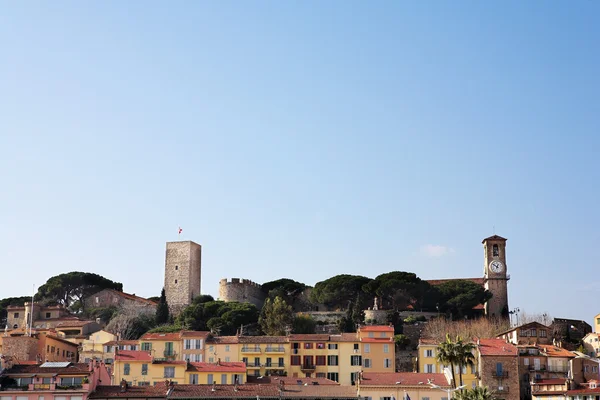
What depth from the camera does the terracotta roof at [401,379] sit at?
245 feet

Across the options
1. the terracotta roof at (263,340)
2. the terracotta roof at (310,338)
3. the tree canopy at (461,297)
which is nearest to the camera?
the terracotta roof at (310,338)

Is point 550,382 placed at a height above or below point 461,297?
below

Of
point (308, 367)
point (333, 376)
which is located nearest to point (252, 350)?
point (308, 367)

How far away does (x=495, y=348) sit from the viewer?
3177 inches

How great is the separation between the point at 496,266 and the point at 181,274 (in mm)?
39942

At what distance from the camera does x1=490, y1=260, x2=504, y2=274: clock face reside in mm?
124562

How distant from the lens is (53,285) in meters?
130

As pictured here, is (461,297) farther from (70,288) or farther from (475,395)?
(475,395)

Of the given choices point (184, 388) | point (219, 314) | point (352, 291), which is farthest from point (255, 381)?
point (352, 291)

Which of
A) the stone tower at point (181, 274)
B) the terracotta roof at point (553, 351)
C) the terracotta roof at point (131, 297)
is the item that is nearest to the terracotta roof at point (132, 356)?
the terracotta roof at point (553, 351)

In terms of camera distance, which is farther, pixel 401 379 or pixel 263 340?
pixel 263 340

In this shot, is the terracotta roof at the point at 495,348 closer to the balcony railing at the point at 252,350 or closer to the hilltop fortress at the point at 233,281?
the balcony railing at the point at 252,350

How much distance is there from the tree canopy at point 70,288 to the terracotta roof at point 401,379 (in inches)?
2427

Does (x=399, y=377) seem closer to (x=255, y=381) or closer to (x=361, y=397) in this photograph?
(x=361, y=397)
